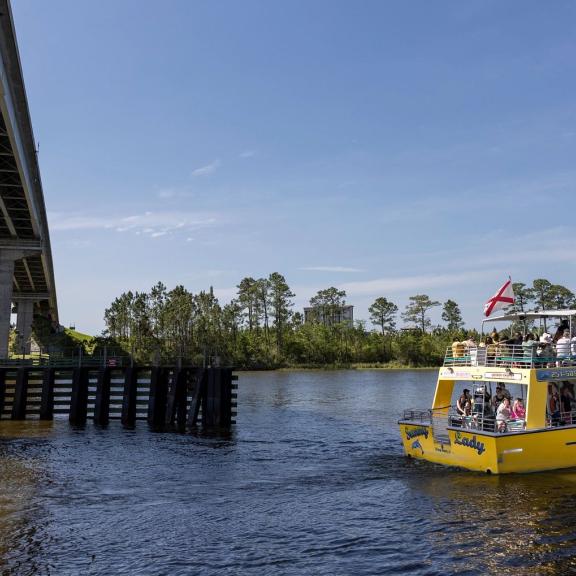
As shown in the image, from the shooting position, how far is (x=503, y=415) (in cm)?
2073

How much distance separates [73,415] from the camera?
34.5 meters

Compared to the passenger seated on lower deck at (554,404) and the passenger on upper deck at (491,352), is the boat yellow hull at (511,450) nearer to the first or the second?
the passenger seated on lower deck at (554,404)

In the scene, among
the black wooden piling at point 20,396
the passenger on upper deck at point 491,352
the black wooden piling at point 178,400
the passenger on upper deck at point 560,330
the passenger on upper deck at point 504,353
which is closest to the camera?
the passenger on upper deck at point 504,353

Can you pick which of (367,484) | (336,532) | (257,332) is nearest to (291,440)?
(367,484)

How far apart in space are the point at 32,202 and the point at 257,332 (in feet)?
336

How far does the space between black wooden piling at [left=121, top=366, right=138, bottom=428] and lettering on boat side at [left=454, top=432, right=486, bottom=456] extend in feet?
62.7

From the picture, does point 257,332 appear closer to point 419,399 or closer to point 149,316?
point 149,316

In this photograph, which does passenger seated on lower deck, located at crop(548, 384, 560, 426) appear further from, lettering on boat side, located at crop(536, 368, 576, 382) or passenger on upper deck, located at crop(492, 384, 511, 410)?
passenger on upper deck, located at crop(492, 384, 511, 410)

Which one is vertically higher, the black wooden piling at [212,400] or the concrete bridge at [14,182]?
the concrete bridge at [14,182]

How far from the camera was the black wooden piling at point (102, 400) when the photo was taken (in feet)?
113

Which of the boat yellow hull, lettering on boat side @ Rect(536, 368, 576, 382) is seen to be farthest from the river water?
lettering on boat side @ Rect(536, 368, 576, 382)

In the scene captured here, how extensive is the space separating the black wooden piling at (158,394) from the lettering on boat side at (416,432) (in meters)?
16.2

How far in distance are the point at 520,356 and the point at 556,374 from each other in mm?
1245

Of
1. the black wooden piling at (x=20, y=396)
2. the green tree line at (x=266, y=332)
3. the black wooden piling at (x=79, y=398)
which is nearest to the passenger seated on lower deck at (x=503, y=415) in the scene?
the black wooden piling at (x=79, y=398)
